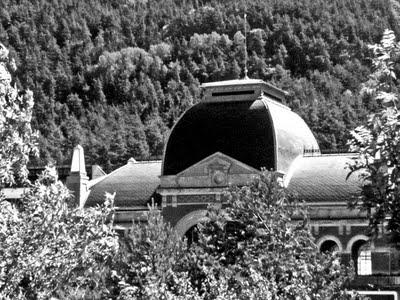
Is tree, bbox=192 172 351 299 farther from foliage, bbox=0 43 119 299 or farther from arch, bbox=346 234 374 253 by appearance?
arch, bbox=346 234 374 253

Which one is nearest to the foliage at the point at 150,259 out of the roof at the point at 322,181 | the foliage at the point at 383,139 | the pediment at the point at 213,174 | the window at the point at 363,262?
the pediment at the point at 213,174

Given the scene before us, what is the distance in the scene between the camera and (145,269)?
1848 inches

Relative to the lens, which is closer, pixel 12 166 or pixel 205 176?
pixel 12 166

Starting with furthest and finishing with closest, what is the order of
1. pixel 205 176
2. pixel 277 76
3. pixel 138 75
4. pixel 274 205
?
pixel 138 75, pixel 277 76, pixel 205 176, pixel 274 205

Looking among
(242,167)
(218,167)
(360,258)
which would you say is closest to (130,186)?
(218,167)

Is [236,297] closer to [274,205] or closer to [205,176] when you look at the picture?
[274,205]

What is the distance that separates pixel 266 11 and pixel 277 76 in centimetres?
2865

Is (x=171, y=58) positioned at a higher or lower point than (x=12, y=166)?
higher

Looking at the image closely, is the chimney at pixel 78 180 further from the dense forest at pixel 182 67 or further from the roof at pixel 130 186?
the dense forest at pixel 182 67

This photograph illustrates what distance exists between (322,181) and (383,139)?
42.9 metres

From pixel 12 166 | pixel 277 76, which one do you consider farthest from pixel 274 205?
pixel 277 76

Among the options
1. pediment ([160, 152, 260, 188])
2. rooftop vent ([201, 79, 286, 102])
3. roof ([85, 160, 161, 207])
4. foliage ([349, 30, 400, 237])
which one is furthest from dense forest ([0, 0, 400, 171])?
foliage ([349, 30, 400, 237])

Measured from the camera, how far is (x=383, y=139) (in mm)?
21062

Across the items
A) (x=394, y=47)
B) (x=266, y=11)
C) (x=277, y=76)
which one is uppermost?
(x=266, y=11)
